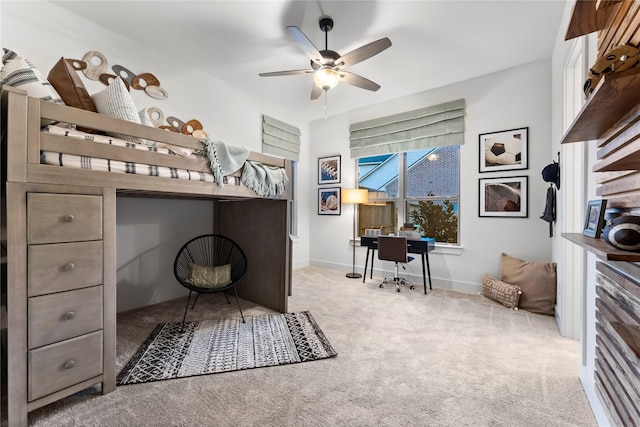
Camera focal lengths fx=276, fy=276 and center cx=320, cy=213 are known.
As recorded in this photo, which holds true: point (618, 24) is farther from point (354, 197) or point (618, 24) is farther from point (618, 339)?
point (354, 197)

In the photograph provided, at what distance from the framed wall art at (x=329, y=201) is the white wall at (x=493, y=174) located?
1.19 meters

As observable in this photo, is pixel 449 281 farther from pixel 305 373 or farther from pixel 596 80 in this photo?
→ pixel 596 80

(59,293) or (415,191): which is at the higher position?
(415,191)

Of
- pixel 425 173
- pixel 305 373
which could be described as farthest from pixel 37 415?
pixel 425 173

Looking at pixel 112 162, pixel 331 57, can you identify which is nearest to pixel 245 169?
pixel 112 162

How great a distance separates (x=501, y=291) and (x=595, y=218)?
83.9 inches

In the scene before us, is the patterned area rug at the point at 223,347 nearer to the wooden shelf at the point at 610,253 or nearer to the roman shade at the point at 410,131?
the wooden shelf at the point at 610,253

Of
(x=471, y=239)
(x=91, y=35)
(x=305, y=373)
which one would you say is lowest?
(x=305, y=373)

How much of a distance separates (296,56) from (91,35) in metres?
1.89

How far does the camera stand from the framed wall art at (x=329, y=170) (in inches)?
186

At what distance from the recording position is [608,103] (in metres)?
0.92

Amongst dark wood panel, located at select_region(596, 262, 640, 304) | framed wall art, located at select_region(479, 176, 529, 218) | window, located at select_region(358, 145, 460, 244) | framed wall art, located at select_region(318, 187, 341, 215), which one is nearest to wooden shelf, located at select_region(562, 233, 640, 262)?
dark wood panel, located at select_region(596, 262, 640, 304)

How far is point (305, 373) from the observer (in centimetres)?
174

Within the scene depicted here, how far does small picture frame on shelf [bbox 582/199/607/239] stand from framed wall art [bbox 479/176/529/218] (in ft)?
7.20
